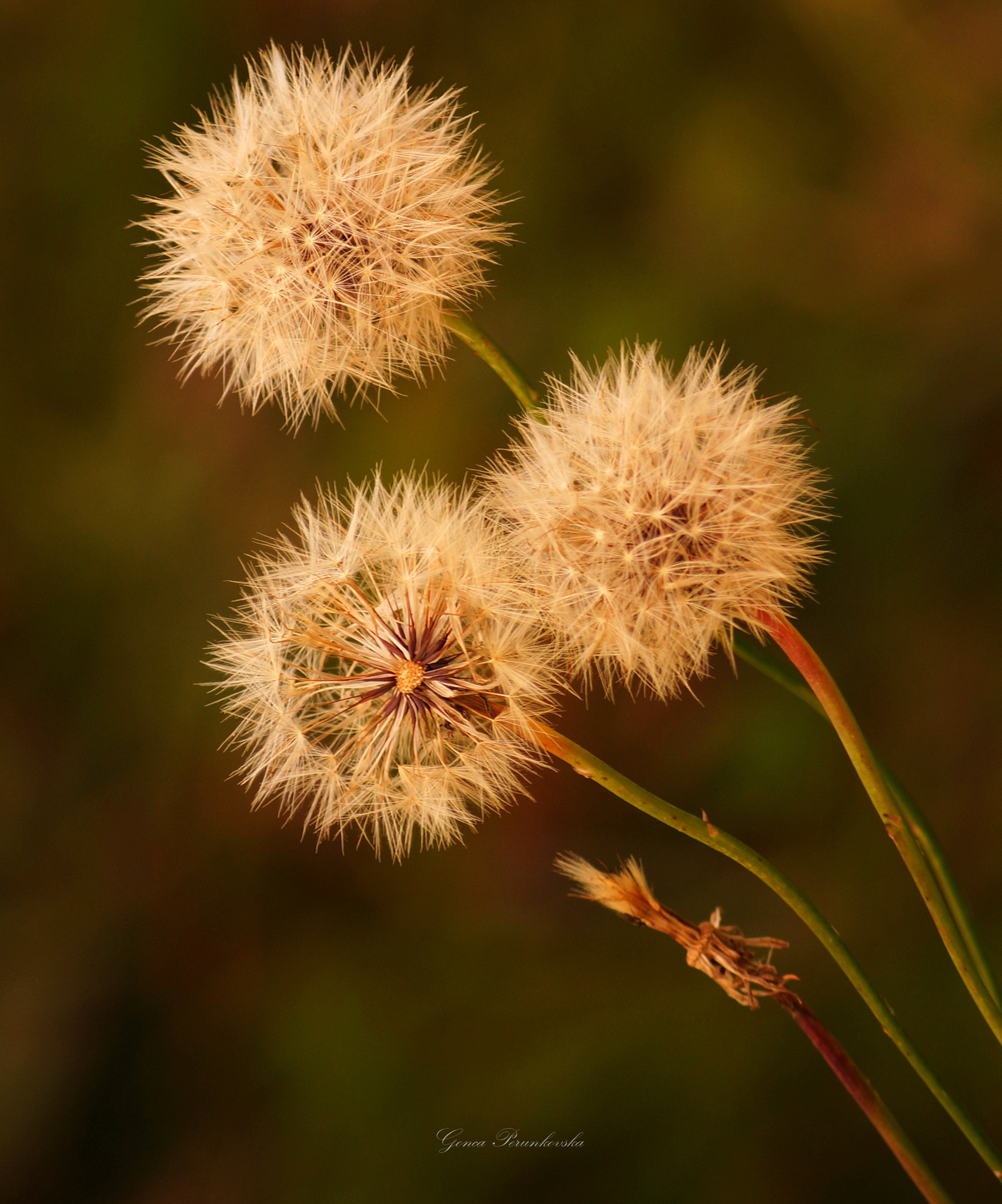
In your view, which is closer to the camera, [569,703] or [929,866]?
[929,866]

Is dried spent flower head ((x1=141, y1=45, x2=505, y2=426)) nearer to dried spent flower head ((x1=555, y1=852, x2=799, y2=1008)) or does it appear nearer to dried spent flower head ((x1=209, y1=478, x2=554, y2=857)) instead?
dried spent flower head ((x1=209, y1=478, x2=554, y2=857))

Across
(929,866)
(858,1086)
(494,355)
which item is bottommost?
(858,1086)

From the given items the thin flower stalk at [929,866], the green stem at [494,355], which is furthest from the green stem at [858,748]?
the green stem at [494,355]

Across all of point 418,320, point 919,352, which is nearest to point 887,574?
point 919,352

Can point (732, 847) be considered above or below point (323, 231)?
below

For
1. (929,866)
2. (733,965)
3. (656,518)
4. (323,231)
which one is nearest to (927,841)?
(929,866)

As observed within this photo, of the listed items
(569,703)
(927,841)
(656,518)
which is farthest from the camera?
(569,703)

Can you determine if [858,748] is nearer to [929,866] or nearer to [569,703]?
[929,866]
